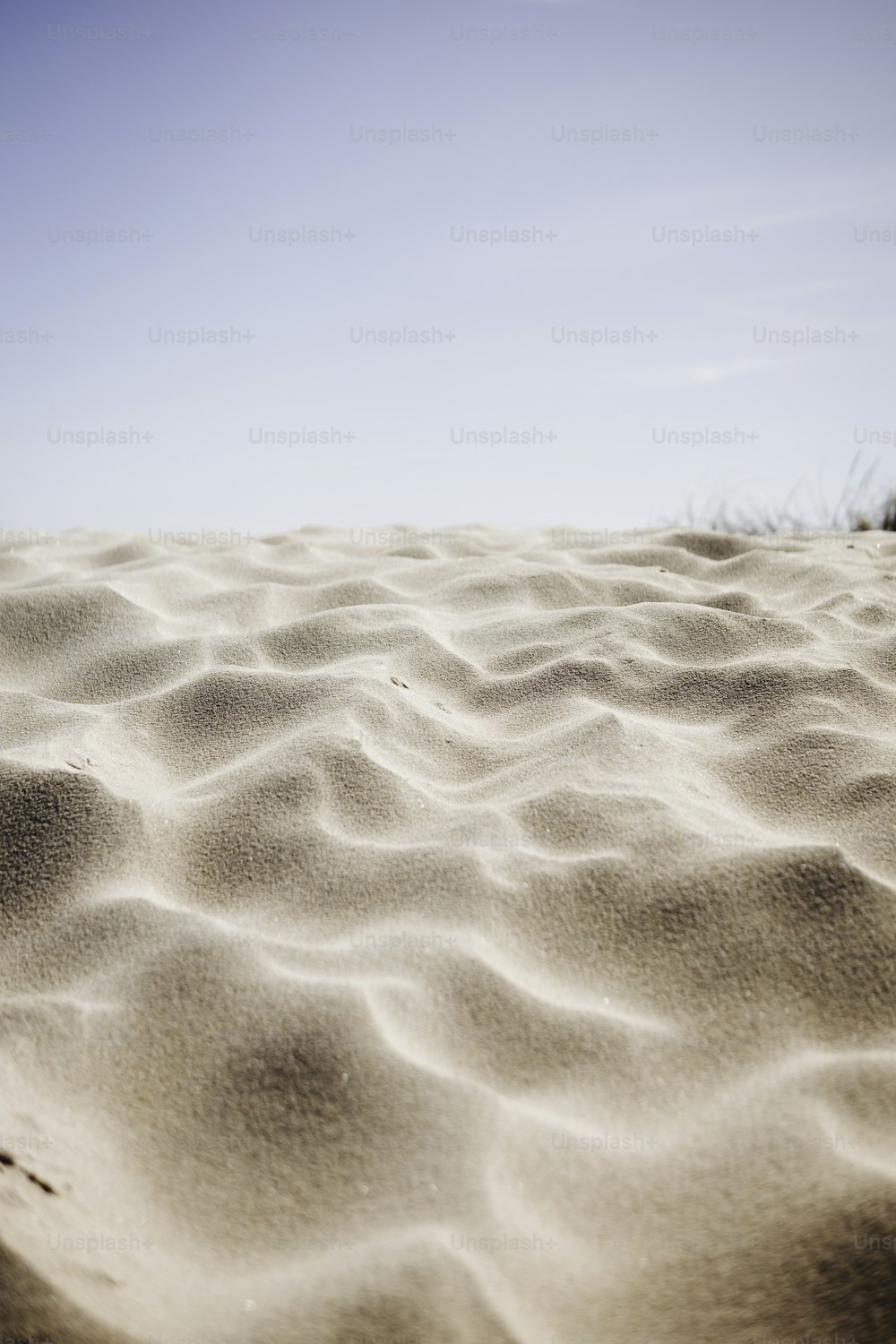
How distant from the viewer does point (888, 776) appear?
1549mm

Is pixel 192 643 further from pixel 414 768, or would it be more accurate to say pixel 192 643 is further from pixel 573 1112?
pixel 573 1112

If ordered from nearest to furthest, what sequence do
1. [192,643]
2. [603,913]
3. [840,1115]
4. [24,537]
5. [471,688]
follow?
[840,1115]
[603,913]
[471,688]
[192,643]
[24,537]

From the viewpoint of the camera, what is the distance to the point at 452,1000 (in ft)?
3.75

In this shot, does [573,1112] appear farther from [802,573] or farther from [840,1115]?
[802,573]

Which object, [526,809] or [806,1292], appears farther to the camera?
[526,809]

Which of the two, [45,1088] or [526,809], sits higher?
[526,809]

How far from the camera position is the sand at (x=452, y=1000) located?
0.86 metres

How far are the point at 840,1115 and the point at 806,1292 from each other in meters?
0.19

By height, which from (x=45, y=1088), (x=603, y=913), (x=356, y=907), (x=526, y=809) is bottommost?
(x=45, y=1088)

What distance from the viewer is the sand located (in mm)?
859

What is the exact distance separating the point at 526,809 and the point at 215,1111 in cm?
65

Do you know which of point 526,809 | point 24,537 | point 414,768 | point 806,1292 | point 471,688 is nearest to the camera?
point 806,1292

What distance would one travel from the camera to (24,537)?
3998 millimetres

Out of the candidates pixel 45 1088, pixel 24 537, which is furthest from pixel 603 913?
pixel 24 537
